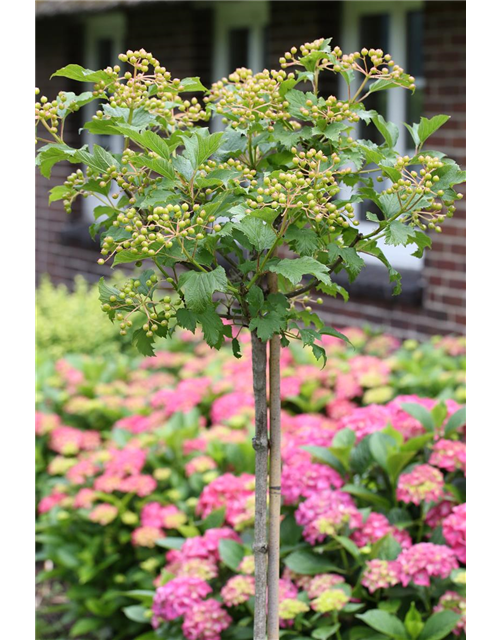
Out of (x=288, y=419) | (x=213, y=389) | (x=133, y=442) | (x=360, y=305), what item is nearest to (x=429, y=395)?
(x=288, y=419)

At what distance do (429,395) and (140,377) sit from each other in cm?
165

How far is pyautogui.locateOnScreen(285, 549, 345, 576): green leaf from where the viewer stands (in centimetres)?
268

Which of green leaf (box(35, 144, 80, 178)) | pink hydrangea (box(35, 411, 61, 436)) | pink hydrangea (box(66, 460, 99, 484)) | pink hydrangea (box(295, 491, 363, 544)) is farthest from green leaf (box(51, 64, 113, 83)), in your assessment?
pink hydrangea (box(35, 411, 61, 436))

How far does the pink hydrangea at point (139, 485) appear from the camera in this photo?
3.47 m

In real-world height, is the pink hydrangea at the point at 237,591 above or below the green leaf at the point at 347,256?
below

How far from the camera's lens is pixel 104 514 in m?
3.42

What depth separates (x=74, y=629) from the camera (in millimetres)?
3406

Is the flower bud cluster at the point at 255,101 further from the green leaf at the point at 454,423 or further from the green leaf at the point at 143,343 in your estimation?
the green leaf at the point at 454,423

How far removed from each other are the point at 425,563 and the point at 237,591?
1.83 feet

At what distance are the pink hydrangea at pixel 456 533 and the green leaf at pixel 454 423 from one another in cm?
35

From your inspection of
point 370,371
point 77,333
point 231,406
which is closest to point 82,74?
point 231,406

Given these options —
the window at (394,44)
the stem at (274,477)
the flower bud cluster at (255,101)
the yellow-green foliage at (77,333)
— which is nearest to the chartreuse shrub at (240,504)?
the stem at (274,477)

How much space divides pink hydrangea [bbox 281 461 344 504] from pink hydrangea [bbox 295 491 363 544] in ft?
0.19

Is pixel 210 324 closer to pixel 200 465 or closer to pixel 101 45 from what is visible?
pixel 200 465
